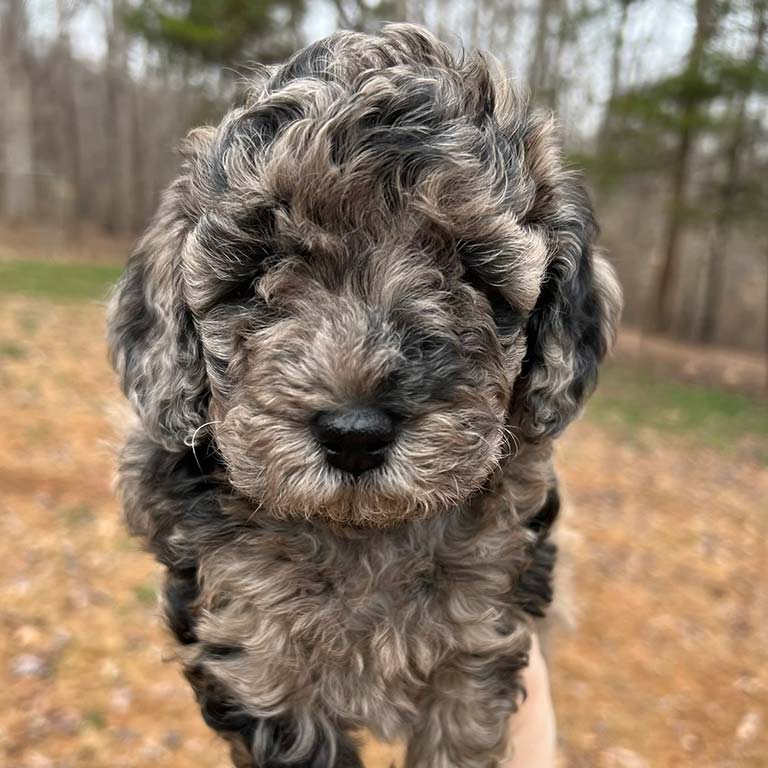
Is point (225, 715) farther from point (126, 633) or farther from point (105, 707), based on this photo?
point (126, 633)

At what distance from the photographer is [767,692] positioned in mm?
5859

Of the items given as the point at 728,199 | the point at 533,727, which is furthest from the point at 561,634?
the point at 728,199

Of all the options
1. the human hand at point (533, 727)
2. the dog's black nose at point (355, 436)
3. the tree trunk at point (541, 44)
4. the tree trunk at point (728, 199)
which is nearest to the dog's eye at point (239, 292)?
the dog's black nose at point (355, 436)

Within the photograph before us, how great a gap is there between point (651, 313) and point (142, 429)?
21.4 m

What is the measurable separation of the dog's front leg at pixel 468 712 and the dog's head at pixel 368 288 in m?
0.64

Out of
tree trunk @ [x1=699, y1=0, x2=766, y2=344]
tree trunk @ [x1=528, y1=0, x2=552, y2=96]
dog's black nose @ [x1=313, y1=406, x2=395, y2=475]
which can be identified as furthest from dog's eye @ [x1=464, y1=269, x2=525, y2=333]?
tree trunk @ [x1=528, y1=0, x2=552, y2=96]

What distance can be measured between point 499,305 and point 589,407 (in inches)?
483

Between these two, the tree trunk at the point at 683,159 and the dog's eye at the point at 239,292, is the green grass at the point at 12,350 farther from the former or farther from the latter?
the tree trunk at the point at 683,159

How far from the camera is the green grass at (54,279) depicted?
1681cm

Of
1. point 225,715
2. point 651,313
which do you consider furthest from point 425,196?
point 651,313

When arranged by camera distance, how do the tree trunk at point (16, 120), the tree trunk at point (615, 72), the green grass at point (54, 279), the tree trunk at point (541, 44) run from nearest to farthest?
the green grass at point (54, 279), the tree trunk at point (615, 72), the tree trunk at point (541, 44), the tree trunk at point (16, 120)

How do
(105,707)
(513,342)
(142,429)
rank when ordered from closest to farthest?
(513,342) < (142,429) < (105,707)

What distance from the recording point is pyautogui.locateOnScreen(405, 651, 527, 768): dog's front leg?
2334 mm

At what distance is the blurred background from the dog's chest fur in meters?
0.57
